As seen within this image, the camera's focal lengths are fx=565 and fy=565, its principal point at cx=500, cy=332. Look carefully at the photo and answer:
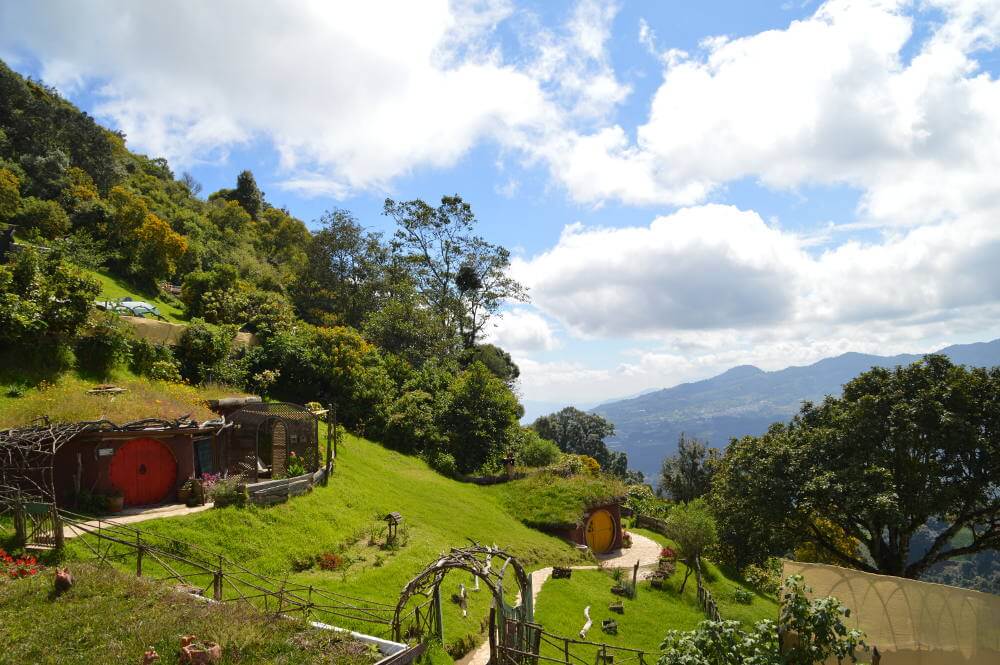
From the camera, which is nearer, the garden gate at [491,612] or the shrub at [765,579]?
the garden gate at [491,612]

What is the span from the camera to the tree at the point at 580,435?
8831cm

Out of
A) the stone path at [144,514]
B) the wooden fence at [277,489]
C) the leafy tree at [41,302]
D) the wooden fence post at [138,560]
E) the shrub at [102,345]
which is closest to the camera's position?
the wooden fence post at [138,560]

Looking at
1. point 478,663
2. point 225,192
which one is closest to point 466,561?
point 478,663

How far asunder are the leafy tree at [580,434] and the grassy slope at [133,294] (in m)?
55.7

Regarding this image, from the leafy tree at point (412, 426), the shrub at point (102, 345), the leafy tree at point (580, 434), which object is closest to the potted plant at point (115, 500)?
the shrub at point (102, 345)

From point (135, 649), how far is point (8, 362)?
17624 mm

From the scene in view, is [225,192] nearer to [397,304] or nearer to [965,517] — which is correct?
[397,304]

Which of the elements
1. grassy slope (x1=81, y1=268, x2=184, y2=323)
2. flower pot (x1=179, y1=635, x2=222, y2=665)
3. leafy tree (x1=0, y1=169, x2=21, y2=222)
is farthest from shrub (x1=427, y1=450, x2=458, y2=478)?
leafy tree (x1=0, y1=169, x2=21, y2=222)

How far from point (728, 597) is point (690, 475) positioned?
3007 centimetres

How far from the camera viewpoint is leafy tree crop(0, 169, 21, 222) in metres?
38.6

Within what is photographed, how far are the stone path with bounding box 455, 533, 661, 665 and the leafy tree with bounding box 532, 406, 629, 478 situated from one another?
5000 centimetres

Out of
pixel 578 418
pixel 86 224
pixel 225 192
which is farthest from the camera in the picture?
pixel 578 418

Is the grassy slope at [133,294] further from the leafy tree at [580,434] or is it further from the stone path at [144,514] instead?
the leafy tree at [580,434]

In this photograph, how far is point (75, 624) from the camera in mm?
10734
